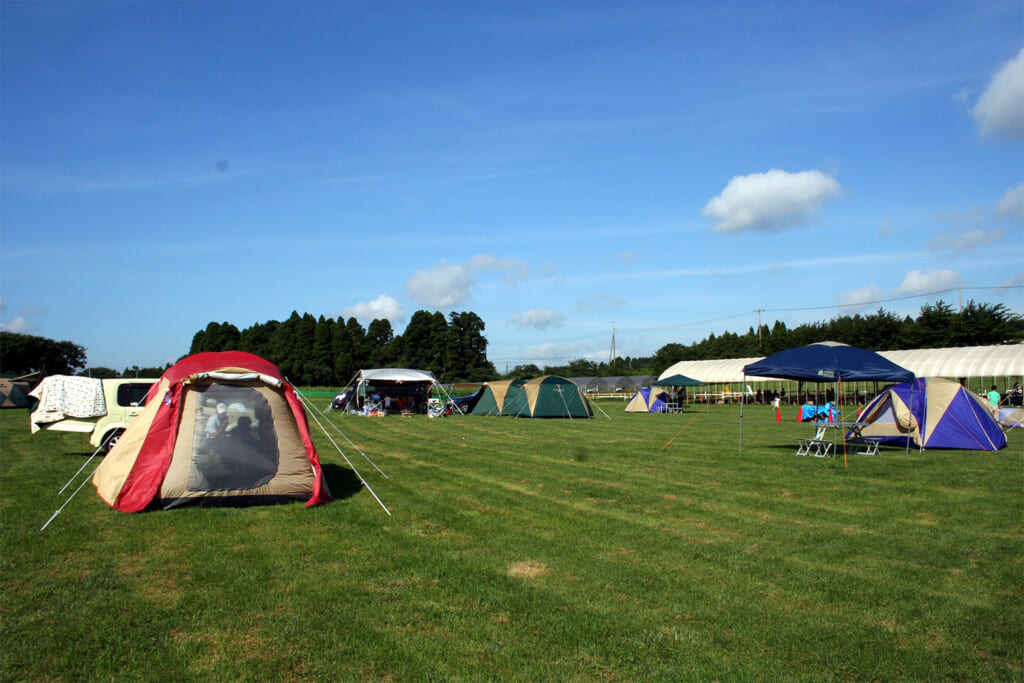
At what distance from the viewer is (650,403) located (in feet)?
121

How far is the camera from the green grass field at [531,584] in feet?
13.8

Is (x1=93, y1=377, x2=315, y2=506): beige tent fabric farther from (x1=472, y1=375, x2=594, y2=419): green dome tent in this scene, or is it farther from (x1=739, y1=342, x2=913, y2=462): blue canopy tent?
(x1=472, y1=375, x2=594, y2=419): green dome tent

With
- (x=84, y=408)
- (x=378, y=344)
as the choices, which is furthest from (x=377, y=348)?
(x=84, y=408)

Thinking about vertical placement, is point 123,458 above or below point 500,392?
below

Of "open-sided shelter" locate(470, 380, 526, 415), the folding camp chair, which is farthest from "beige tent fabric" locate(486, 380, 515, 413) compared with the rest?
the folding camp chair

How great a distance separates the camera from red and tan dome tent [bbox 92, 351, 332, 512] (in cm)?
846

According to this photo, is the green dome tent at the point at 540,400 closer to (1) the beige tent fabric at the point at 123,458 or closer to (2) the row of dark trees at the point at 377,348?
(1) the beige tent fabric at the point at 123,458

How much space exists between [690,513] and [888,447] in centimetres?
1040

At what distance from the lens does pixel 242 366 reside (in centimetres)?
905

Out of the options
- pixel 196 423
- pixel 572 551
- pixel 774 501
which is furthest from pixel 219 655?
pixel 774 501

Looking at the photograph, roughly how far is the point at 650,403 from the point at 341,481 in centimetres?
2825

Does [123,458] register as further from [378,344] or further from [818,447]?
[378,344]

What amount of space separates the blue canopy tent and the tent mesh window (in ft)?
32.1

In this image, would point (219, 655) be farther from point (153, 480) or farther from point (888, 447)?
point (888, 447)
